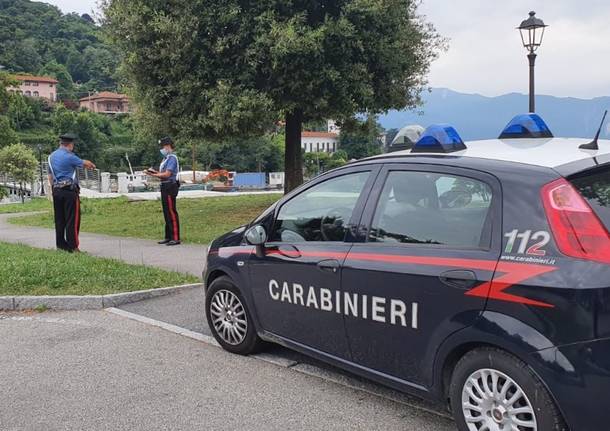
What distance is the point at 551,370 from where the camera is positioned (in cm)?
257

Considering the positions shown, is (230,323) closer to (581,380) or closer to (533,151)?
(533,151)

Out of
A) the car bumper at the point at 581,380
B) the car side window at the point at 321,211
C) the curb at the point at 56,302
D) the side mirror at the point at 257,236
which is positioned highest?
the car side window at the point at 321,211

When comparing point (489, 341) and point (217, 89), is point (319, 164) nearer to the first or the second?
point (217, 89)

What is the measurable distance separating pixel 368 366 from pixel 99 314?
11.9 ft

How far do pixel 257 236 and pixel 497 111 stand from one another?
5669 mm

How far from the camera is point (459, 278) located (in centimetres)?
293

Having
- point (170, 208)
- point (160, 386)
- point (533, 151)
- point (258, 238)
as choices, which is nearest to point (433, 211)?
point (533, 151)

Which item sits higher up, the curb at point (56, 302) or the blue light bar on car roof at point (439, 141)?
the blue light bar on car roof at point (439, 141)

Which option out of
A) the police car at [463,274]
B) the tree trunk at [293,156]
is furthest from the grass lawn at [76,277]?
the tree trunk at [293,156]

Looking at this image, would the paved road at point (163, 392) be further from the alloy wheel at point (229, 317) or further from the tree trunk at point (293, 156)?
the tree trunk at point (293, 156)

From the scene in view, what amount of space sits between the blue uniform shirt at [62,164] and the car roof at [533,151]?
20.8 ft

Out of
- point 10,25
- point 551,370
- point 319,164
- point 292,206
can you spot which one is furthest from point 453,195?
point 10,25

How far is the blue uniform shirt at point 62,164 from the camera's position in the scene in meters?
8.69

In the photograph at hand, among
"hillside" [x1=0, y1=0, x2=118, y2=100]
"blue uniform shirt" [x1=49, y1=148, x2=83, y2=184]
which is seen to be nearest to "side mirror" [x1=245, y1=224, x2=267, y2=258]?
"blue uniform shirt" [x1=49, y1=148, x2=83, y2=184]
